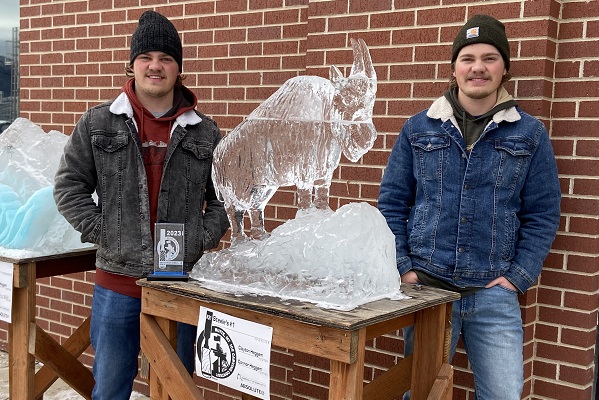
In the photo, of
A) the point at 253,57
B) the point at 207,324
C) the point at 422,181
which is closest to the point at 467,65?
the point at 422,181

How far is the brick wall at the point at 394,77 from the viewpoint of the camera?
280 centimetres

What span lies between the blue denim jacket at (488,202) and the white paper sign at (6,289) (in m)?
1.72

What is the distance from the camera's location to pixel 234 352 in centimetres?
222

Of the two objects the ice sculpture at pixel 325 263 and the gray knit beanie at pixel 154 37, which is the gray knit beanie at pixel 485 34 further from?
the gray knit beanie at pixel 154 37

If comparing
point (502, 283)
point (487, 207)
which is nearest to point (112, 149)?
point (487, 207)

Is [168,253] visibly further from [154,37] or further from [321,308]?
[154,37]

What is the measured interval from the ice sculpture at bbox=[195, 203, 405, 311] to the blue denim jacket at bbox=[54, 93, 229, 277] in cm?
42

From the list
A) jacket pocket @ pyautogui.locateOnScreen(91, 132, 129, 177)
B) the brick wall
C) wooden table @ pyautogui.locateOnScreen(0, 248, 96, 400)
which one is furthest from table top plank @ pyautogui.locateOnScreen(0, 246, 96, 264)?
the brick wall

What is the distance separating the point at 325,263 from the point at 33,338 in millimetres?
1645

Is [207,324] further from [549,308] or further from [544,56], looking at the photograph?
[544,56]

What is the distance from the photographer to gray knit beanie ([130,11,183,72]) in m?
2.71

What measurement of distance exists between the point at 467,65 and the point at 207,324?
4.25 feet

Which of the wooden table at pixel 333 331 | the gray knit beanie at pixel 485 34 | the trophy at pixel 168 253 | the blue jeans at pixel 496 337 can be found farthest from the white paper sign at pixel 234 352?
the gray knit beanie at pixel 485 34

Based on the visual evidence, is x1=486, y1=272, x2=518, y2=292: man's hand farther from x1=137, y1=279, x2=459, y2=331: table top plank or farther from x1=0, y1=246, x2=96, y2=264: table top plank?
x1=0, y1=246, x2=96, y2=264: table top plank
